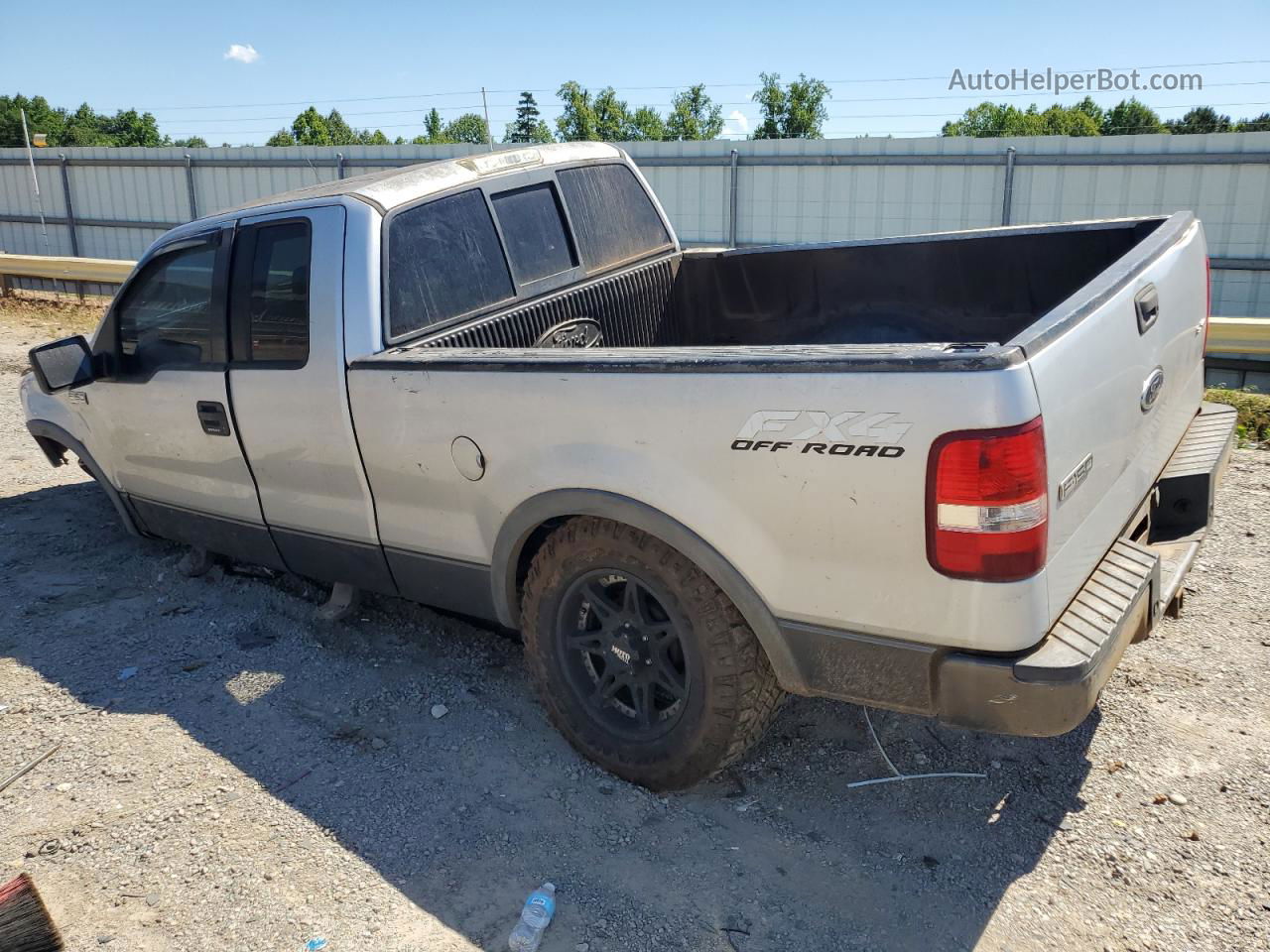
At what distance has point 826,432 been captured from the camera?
2607 mm

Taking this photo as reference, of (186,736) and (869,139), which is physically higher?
(869,139)

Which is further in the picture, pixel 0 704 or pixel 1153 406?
pixel 0 704

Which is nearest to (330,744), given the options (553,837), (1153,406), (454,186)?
(553,837)

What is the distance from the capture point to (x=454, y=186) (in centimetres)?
420

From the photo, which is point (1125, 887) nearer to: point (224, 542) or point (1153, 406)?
point (1153, 406)

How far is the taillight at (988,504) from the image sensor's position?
94.8 inches

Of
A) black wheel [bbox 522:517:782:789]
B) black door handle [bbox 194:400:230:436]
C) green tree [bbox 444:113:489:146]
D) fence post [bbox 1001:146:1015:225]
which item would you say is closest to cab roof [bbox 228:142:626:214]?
black door handle [bbox 194:400:230:436]

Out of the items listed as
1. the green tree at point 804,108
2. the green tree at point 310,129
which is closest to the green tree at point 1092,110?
the green tree at point 804,108

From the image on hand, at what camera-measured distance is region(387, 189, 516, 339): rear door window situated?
153 inches

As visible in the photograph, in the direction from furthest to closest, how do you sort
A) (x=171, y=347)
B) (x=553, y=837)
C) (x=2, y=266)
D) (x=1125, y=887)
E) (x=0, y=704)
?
(x=2, y=266)
(x=171, y=347)
(x=0, y=704)
(x=553, y=837)
(x=1125, y=887)

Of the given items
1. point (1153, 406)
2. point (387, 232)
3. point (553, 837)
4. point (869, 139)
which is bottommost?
point (553, 837)

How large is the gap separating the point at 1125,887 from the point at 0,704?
4159 mm

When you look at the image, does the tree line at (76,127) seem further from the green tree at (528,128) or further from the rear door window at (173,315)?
the rear door window at (173,315)

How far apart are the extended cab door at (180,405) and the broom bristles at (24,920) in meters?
1.93
